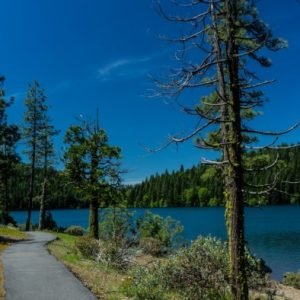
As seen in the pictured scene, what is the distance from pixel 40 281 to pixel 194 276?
4333 mm

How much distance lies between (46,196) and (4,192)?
8.05 m

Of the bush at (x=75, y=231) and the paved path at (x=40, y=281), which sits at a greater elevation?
the bush at (x=75, y=231)

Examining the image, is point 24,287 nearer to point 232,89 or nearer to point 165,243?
point 232,89

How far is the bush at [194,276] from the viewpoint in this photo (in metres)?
11.4

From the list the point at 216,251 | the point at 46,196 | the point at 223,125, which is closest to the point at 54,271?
the point at 216,251

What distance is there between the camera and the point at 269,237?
51469 millimetres

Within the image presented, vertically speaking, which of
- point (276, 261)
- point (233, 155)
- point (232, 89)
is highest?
point (232, 89)

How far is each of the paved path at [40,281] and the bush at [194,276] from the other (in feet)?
4.66

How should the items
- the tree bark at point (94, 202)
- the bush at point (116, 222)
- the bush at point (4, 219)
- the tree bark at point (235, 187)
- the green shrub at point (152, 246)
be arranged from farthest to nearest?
the bush at point (4, 219)
the tree bark at point (94, 202)
the bush at point (116, 222)
the green shrub at point (152, 246)
the tree bark at point (235, 187)

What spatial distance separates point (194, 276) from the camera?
11.8 m

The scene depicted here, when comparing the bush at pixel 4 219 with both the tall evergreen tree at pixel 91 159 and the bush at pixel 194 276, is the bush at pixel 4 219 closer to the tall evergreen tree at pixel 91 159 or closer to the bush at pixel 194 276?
the tall evergreen tree at pixel 91 159

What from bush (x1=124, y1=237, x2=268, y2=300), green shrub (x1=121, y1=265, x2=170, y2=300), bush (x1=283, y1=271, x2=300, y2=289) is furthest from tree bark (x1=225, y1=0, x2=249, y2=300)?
bush (x1=283, y1=271, x2=300, y2=289)

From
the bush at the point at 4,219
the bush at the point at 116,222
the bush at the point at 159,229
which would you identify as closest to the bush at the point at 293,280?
the bush at the point at 116,222

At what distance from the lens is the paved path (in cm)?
Answer: 1138
